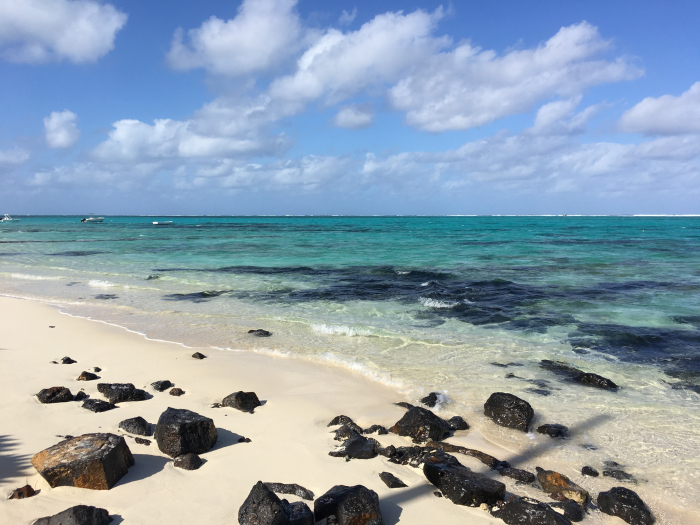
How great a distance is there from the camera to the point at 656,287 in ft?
54.5

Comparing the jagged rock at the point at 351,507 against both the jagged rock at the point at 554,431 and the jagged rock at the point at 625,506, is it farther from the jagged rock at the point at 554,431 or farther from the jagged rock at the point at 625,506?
the jagged rock at the point at 554,431

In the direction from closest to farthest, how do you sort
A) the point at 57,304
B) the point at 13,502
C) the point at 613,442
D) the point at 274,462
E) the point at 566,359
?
the point at 13,502
the point at 274,462
the point at 613,442
the point at 566,359
the point at 57,304

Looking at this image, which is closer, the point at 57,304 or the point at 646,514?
the point at 646,514

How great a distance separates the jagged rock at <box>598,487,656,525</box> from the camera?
3.92 metres

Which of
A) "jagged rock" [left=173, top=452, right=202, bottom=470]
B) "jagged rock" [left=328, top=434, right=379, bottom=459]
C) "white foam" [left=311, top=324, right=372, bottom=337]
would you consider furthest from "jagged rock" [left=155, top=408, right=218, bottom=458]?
"white foam" [left=311, top=324, right=372, bottom=337]

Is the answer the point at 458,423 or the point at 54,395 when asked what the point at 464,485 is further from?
the point at 54,395

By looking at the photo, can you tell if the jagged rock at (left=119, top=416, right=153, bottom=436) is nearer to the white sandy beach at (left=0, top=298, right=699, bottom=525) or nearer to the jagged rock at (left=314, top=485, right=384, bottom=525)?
the white sandy beach at (left=0, top=298, right=699, bottom=525)

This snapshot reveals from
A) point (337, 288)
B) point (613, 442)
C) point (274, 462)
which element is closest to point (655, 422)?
point (613, 442)

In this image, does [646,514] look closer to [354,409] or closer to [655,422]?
[655,422]

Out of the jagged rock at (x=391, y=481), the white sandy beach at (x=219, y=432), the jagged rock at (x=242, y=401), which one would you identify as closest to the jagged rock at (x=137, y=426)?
the white sandy beach at (x=219, y=432)

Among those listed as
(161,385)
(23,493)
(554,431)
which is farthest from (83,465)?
(554,431)

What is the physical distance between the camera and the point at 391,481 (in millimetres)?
4285

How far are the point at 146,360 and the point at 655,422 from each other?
8113mm

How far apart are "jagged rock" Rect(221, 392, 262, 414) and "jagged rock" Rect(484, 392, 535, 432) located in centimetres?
321
